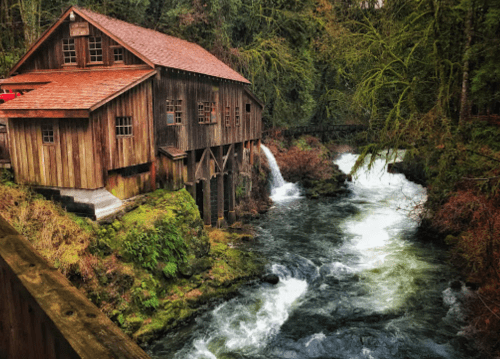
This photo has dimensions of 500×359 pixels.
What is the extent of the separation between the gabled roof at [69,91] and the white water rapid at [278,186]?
52.0 feet

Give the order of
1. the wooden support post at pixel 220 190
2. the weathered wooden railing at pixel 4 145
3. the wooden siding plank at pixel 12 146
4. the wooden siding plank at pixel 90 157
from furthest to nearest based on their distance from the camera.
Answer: the wooden support post at pixel 220 190
the weathered wooden railing at pixel 4 145
the wooden siding plank at pixel 12 146
the wooden siding plank at pixel 90 157

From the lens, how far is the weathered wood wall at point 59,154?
12273 millimetres

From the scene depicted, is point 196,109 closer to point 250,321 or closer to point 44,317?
point 250,321

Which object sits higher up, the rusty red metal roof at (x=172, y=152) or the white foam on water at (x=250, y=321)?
the rusty red metal roof at (x=172, y=152)

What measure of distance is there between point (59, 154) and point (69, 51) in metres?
5.39

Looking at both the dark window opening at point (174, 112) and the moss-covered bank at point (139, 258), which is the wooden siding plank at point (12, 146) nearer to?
the moss-covered bank at point (139, 258)

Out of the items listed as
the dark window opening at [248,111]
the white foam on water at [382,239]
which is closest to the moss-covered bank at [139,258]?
the white foam on water at [382,239]

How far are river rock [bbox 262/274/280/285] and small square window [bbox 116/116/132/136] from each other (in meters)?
7.30

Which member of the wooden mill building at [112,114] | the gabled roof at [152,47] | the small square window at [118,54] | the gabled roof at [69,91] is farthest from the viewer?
the small square window at [118,54]

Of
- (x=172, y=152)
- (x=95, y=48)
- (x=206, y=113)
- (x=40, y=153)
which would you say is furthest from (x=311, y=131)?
(x=40, y=153)

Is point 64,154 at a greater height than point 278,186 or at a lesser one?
greater

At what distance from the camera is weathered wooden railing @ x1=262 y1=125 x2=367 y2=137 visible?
34.0 m

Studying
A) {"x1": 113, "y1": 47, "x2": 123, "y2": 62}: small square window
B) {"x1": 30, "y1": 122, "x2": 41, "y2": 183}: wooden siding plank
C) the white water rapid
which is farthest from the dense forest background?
{"x1": 30, "y1": 122, "x2": 41, "y2": 183}: wooden siding plank

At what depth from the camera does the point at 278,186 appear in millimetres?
29359
